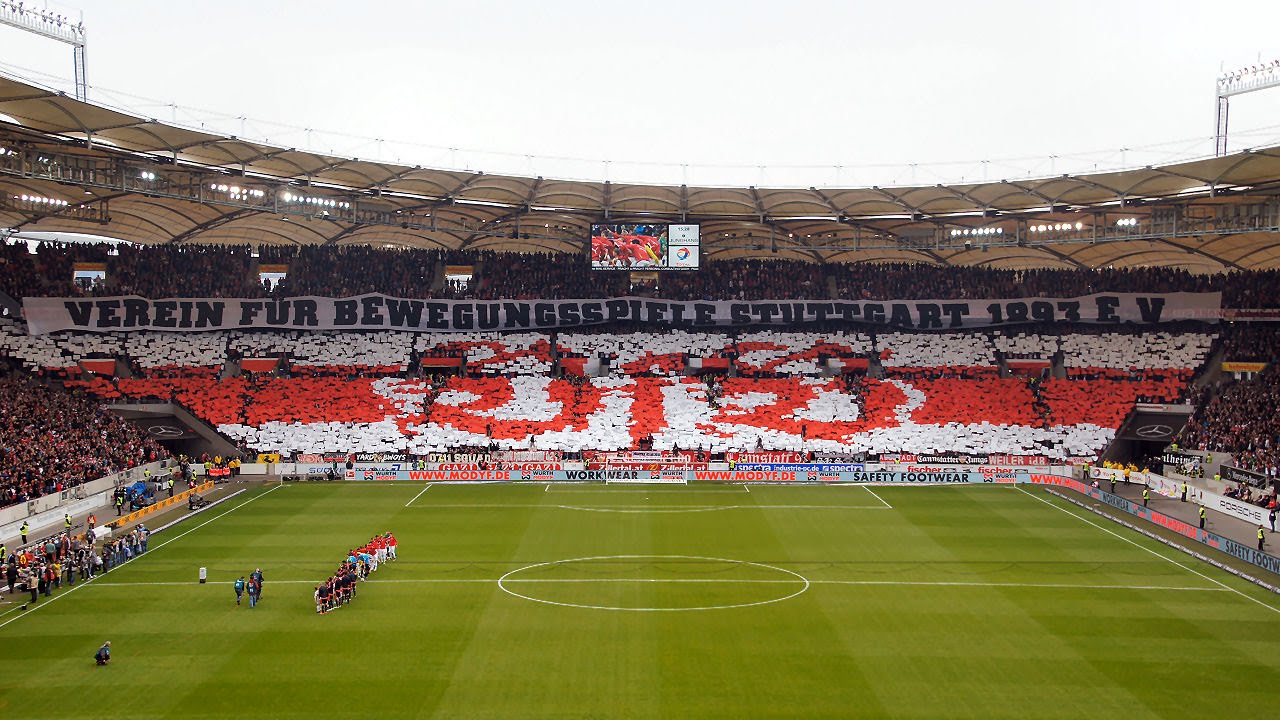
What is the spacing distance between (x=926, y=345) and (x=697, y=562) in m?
34.1

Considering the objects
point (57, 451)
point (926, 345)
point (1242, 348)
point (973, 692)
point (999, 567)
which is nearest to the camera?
point (973, 692)

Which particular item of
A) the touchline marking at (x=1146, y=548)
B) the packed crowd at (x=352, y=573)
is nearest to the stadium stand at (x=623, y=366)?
the touchline marking at (x=1146, y=548)

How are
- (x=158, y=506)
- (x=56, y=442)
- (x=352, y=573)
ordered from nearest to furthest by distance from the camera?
1. (x=352, y=573)
2. (x=158, y=506)
3. (x=56, y=442)

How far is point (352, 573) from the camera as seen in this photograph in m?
25.5

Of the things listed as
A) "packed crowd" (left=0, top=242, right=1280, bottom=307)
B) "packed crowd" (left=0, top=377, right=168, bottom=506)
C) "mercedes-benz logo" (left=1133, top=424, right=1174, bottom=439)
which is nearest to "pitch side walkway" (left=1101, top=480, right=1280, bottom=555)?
"mercedes-benz logo" (left=1133, top=424, right=1174, bottom=439)

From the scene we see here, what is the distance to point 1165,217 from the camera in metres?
46.6

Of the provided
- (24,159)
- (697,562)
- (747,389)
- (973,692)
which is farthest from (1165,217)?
(24,159)

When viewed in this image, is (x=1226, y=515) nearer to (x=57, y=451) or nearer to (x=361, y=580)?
(x=361, y=580)

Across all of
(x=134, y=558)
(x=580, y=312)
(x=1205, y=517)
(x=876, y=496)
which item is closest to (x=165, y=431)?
(x=134, y=558)

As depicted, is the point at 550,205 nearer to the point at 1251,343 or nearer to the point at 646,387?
the point at 646,387

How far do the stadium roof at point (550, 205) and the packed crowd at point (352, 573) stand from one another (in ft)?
59.7

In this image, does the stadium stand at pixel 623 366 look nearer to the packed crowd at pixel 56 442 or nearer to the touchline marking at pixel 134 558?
the packed crowd at pixel 56 442

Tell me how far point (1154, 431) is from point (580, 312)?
31539 millimetres

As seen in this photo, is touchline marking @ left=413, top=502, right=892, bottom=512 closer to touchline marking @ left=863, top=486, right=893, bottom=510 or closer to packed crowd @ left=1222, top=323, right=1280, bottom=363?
touchline marking @ left=863, top=486, right=893, bottom=510
